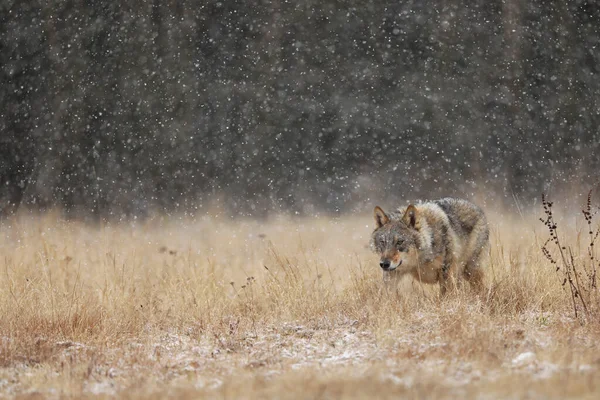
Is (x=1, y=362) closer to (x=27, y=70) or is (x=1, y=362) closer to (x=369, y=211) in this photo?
(x=369, y=211)

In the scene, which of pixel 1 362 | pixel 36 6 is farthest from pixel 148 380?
pixel 36 6

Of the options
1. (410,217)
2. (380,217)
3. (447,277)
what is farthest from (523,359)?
(380,217)

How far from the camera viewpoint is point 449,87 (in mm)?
24719

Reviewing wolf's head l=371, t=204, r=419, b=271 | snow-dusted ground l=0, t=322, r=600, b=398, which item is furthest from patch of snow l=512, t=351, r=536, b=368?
wolf's head l=371, t=204, r=419, b=271

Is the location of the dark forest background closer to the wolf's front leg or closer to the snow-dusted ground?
the wolf's front leg

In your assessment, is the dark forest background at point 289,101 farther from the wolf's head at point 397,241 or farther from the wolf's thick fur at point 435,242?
the wolf's head at point 397,241

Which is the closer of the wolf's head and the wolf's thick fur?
the wolf's head

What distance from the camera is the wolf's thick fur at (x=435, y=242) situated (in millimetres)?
6871

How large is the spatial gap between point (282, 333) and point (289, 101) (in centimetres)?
2056

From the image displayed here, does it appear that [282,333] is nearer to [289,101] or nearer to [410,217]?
[410,217]

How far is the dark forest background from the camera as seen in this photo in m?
21.5

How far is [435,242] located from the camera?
714 cm

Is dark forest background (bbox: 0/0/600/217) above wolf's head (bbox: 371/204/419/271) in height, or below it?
above

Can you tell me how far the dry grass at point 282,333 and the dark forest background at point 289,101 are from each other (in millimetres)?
11407
